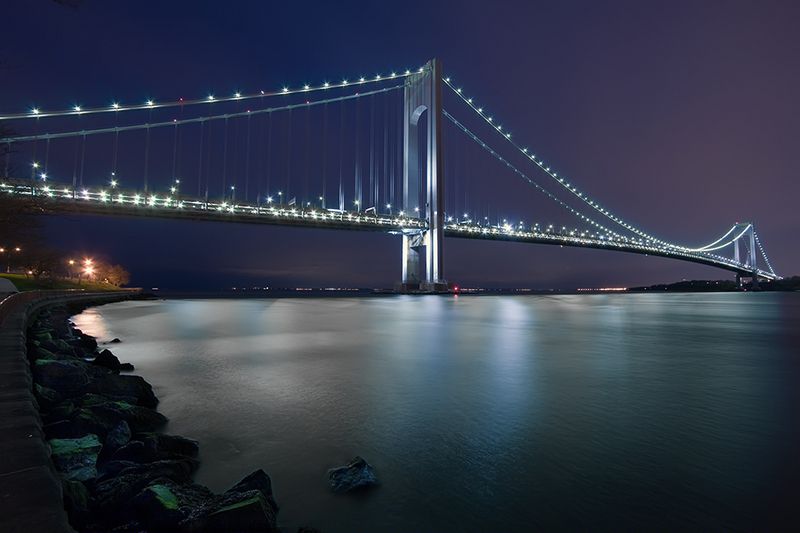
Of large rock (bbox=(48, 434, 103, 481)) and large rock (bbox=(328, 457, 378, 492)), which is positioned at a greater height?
large rock (bbox=(48, 434, 103, 481))

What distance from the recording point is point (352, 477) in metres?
3.45

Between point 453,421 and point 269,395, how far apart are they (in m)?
2.90

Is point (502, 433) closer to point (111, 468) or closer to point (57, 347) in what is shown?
point (111, 468)

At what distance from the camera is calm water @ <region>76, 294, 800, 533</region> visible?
3.08 metres

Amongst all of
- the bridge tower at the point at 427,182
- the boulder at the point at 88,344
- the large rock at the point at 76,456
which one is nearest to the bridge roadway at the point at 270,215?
the bridge tower at the point at 427,182

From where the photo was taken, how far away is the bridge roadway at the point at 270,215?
128 feet

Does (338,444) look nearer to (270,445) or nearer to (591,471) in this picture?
(270,445)

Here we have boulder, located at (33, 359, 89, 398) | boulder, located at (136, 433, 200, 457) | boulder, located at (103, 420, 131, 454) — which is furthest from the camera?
boulder, located at (33, 359, 89, 398)

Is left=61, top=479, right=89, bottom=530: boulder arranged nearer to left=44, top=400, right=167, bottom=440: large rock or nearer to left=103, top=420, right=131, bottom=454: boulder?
A: left=103, top=420, right=131, bottom=454: boulder

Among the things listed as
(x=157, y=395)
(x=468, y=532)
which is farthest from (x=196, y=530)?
(x=157, y=395)

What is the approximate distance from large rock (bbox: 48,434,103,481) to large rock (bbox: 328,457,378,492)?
5.46 ft

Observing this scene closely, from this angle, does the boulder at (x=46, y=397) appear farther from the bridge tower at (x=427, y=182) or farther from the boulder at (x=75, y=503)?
the bridge tower at (x=427, y=182)

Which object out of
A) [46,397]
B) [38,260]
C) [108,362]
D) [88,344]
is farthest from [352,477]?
[38,260]

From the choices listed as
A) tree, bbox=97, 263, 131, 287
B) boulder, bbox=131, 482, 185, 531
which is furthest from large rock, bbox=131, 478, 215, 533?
tree, bbox=97, 263, 131, 287
